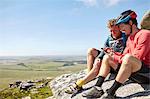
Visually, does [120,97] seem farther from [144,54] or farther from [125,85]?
[144,54]

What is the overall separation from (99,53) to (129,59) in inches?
127

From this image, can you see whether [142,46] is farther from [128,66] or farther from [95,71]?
[95,71]

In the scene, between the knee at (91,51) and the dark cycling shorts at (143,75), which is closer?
the dark cycling shorts at (143,75)

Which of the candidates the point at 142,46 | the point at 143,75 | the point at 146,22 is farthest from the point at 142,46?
the point at 146,22

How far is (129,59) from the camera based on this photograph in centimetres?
918

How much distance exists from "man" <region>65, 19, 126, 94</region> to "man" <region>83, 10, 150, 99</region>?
0.63m

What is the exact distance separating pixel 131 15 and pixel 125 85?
9.24 feet

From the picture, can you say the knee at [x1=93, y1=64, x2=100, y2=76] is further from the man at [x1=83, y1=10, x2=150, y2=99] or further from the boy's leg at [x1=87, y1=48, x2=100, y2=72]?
the boy's leg at [x1=87, y1=48, x2=100, y2=72]

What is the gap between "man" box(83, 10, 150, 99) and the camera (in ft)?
30.6

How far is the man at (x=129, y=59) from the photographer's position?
9.34 meters

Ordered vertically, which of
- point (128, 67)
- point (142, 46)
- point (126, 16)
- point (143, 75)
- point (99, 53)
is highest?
point (126, 16)

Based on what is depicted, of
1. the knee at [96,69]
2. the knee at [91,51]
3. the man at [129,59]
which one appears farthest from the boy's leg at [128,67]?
the knee at [91,51]

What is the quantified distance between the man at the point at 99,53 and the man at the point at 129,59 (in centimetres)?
63

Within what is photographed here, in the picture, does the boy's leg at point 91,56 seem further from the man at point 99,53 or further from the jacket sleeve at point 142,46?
the jacket sleeve at point 142,46
